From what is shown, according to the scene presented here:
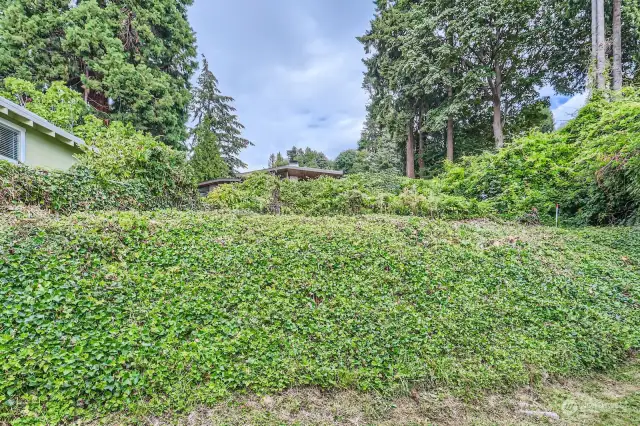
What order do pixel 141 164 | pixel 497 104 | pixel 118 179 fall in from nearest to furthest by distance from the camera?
pixel 118 179 → pixel 141 164 → pixel 497 104

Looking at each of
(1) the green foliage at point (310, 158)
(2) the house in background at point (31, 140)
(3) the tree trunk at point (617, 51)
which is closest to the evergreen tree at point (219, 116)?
(1) the green foliage at point (310, 158)

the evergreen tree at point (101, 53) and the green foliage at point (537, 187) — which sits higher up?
the evergreen tree at point (101, 53)

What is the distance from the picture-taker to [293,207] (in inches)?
305

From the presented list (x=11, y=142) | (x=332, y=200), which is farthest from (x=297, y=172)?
(x=11, y=142)

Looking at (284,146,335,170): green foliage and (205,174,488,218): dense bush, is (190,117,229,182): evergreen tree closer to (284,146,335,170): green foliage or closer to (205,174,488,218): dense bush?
(205,174,488,218): dense bush

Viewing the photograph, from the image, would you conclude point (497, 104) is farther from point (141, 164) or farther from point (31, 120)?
point (31, 120)

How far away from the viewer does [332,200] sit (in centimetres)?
735

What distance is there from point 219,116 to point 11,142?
19.1 metres

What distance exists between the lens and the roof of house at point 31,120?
249 inches

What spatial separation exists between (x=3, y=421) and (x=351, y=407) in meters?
2.57

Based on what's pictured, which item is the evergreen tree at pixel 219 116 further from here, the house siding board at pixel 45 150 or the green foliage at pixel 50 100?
the house siding board at pixel 45 150

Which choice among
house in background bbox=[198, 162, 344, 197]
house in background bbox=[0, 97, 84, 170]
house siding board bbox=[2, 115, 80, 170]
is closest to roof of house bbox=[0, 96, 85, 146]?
house in background bbox=[0, 97, 84, 170]

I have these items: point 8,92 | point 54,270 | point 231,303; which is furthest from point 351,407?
point 8,92

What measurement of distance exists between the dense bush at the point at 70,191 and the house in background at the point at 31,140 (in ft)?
8.98
